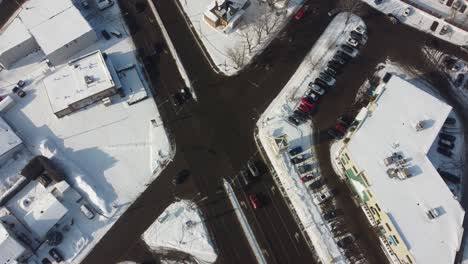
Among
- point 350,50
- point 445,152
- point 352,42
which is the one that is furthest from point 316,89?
point 445,152

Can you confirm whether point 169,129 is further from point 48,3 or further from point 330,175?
point 48,3

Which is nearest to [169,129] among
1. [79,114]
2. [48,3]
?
[79,114]

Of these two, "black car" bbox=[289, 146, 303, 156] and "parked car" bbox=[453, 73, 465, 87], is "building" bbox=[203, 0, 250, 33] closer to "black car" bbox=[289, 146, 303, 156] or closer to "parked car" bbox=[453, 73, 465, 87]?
"black car" bbox=[289, 146, 303, 156]

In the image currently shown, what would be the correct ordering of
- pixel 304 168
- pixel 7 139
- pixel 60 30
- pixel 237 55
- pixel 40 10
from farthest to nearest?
pixel 40 10
pixel 237 55
pixel 60 30
pixel 7 139
pixel 304 168

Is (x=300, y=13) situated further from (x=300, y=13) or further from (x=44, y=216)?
(x=44, y=216)

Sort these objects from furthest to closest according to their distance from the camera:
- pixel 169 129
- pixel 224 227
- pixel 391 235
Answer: pixel 169 129
pixel 224 227
pixel 391 235

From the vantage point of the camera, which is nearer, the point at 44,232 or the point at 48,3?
the point at 44,232

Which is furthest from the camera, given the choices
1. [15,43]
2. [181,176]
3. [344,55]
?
[344,55]
